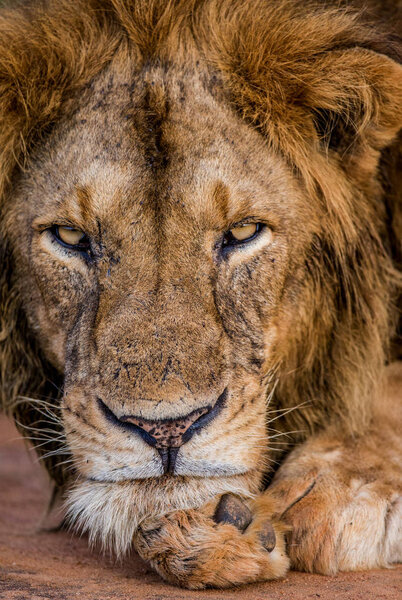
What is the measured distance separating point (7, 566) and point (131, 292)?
3.29 feet

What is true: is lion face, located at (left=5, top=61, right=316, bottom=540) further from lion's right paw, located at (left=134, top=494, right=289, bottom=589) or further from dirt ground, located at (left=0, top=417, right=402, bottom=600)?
dirt ground, located at (left=0, top=417, right=402, bottom=600)

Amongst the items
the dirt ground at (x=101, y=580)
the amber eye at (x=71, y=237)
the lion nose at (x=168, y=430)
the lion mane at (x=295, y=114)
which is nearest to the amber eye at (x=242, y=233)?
the lion mane at (x=295, y=114)

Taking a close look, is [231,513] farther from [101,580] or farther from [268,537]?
[101,580]

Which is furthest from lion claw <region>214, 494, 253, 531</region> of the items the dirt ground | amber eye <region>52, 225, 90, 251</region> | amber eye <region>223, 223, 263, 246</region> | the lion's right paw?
amber eye <region>52, 225, 90, 251</region>

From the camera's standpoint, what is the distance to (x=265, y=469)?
3.06 metres

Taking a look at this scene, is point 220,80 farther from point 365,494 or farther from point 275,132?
point 365,494

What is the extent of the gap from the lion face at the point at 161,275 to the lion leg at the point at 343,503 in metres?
0.20

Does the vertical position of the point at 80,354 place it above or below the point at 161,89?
below

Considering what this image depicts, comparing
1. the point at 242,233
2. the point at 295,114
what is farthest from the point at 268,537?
the point at 295,114

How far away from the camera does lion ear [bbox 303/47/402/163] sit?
3.13 meters

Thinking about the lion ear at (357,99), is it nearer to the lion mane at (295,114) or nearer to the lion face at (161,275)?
the lion mane at (295,114)

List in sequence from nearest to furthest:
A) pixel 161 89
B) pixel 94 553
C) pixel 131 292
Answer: pixel 131 292 → pixel 161 89 → pixel 94 553

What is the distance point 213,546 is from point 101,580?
17.1 inches

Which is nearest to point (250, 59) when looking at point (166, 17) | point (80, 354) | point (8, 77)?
point (166, 17)
